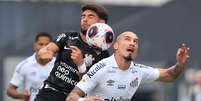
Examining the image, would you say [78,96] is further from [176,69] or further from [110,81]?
[176,69]

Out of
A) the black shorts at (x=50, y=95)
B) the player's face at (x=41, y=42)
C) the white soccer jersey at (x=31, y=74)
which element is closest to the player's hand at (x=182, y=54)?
the black shorts at (x=50, y=95)

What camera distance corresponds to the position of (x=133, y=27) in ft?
77.3

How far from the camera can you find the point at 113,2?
2866 cm

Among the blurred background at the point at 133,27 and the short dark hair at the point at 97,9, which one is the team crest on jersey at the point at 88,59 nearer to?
the short dark hair at the point at 97,9

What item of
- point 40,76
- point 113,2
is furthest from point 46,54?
point 113,2

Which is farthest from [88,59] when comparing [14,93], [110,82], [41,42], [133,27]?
[133,27]

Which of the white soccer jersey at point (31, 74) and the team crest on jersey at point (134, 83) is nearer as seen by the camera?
the team crest on jersey at point (134, 83)

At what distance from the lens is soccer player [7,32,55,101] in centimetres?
1518

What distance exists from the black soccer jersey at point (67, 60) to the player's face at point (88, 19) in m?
0.22

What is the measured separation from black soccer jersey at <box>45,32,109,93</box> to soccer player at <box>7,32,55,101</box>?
2741 millimetres

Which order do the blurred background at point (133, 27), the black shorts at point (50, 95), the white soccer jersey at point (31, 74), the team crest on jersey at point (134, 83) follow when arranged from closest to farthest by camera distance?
the team crest on jersey at point (134, 83), the black shorts at point (50, 95), the white soccer jersey at point (31, 74), the blurred background at point (133, 27)

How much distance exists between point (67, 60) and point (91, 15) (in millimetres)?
671

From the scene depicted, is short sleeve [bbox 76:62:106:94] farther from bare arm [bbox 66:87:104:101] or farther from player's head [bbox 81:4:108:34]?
player's head [bbox 81:4:108:34]

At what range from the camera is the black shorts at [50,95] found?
12.4m
